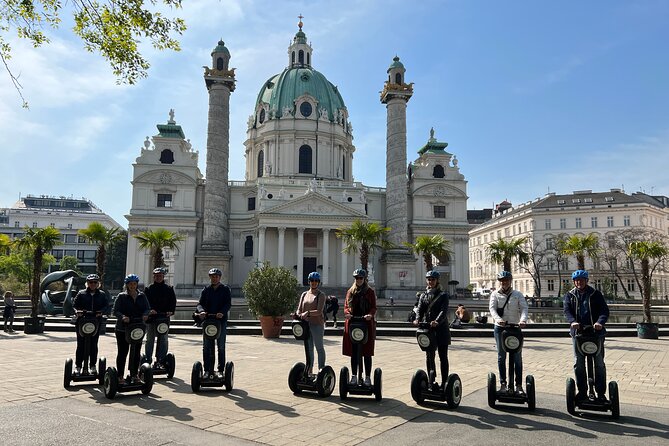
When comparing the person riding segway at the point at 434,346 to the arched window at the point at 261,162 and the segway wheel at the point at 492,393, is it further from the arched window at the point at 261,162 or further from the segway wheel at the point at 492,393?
the arched window at the point at 261,162

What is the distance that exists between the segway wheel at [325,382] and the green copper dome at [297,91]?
64425 millimetres

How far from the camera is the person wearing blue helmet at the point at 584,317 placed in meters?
7.44

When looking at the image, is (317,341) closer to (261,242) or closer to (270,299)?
(270,299)

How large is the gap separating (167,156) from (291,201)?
53.7ft

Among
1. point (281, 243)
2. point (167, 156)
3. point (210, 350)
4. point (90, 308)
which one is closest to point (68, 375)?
point (90, 308)

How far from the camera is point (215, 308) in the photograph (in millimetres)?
9125

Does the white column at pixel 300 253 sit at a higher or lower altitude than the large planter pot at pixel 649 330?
higher

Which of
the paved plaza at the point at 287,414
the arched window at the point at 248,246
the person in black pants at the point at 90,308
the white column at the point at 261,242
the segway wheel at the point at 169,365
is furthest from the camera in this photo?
the arched window at the point at 248,246

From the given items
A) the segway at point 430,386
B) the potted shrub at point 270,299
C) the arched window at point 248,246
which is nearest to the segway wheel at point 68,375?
the segway at point 430,386

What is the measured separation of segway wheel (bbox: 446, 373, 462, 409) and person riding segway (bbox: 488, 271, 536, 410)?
49 cm

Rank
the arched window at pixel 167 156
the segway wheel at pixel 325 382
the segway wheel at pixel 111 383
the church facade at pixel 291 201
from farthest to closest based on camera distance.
Result: 1. the arched window at pixel 167 156
2. the church facade at pixel 291 201
3. the segway wheel at pixel 325 382
4. the segway wheel at pixel 111 383

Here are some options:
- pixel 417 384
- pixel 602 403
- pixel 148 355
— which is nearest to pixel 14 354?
pixel 148 355

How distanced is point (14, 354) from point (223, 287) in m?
8.15

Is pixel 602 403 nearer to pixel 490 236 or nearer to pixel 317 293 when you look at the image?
pixel 317 293
